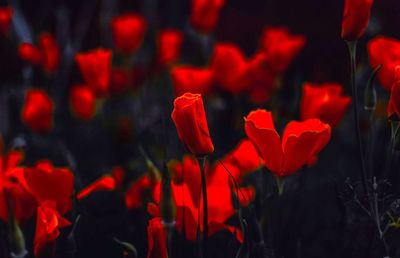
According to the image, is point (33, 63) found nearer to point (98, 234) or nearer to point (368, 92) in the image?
point (98, 234)

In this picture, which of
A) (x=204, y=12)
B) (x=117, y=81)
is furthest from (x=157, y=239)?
(x=117, y=81)

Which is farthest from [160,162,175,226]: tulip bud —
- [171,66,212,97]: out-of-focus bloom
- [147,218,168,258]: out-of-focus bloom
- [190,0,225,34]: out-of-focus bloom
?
[190,0,225,34]: out-of-focus bloom

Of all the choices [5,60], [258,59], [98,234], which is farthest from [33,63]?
[98,234]

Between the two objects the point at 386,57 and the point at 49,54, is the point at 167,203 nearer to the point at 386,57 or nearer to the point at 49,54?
the point at 386,57

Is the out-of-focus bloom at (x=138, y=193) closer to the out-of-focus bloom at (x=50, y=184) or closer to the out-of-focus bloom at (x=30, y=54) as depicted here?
the out-of-focus bloom at (x=50, y=184)

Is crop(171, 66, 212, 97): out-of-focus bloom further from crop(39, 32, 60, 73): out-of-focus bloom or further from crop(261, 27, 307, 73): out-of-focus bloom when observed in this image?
crop(39, 32, 60, 73): out-of-focus bloom
